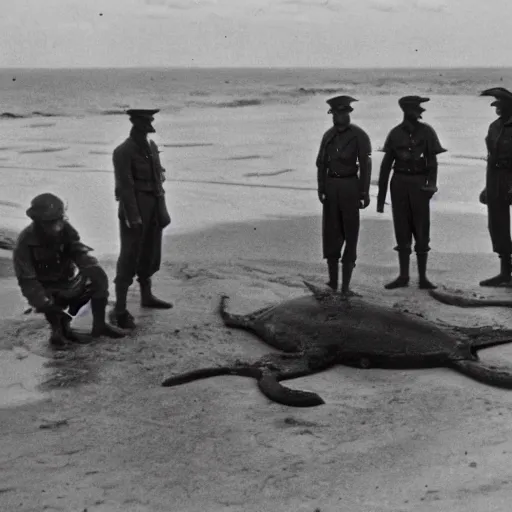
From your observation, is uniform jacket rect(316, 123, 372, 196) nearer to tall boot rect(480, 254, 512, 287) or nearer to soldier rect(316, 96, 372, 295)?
soldier rect(316, 96, 372, 295)

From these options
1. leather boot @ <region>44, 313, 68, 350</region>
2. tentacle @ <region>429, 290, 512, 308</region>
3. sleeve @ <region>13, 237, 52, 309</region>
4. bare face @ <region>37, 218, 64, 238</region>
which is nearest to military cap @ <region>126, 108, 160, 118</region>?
bare face @ <region>37, 218, 64, 238</region>

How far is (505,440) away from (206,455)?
5.33 feet

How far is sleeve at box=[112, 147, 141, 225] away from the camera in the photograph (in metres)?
6.34

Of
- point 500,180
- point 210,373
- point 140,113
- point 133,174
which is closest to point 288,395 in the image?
point 210,373

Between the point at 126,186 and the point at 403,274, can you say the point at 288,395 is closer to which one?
the point at 126,186

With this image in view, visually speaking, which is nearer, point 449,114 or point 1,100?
point 449,114

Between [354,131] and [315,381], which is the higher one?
[354,131]

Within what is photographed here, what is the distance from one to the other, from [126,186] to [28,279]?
124 cm

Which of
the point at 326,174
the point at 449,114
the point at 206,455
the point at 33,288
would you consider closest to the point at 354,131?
the point at 326,174

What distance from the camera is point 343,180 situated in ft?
23.4

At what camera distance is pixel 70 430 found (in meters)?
4.45

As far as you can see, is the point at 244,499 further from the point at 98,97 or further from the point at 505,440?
the point at 98,97

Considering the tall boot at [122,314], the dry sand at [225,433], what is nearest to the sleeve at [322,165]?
the dry sand at [225,433]

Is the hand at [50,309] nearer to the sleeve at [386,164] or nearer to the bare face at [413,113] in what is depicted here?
the sleeve at [386,164]
